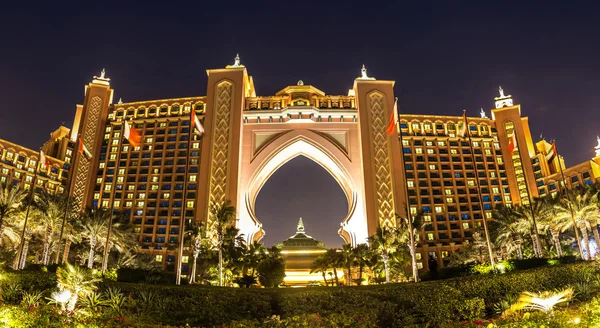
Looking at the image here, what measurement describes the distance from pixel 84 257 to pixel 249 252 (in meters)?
21.3

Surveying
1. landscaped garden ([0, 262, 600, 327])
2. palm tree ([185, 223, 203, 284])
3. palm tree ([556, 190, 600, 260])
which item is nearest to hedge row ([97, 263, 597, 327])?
landscaped garden ([0, 262, 600, 327])

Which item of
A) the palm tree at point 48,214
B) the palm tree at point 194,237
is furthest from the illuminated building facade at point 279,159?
the palm tree at point 48,214

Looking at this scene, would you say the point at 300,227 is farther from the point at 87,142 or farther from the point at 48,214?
the point at 48,214

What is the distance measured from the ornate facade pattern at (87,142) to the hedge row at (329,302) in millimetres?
Answer: 64009

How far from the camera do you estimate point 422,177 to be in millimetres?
91562

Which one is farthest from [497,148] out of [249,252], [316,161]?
[249,252]

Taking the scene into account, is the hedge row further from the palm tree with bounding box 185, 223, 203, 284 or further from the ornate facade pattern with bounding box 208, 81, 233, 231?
the ornate facade pattern with bounding box 208, 81, 233, 231

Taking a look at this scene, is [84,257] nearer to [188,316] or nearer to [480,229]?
[188,316]

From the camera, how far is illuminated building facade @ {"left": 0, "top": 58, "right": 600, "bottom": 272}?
68.4 meters

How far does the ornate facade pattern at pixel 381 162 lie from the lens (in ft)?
215

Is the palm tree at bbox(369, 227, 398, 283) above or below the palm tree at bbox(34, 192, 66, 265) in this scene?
below

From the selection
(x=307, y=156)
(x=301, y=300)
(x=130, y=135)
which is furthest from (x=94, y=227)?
(x=307, y=156)

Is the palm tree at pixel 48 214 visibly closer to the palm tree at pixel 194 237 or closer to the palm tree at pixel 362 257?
the palm tree at pixel 194 237

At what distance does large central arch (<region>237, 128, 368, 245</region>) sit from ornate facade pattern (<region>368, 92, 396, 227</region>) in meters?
2.90
